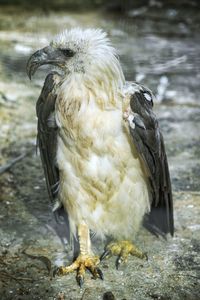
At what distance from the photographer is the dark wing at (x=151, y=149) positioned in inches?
147

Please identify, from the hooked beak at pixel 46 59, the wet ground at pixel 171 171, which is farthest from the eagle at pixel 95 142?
the wet ground at pixel 171 171

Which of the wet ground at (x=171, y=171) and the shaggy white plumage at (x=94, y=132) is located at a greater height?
the shaggy white plumage at (x=94, y=132)

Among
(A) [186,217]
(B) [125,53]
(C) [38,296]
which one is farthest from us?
(B) [125,53]

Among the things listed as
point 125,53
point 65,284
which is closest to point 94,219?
point 65,284

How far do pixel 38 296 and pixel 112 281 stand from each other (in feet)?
1.48

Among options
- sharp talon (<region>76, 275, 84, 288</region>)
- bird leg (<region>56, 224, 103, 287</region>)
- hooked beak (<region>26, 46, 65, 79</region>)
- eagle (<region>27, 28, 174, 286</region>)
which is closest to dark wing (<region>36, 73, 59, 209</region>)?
eagle (<region>27, 28, 174, 286</region>)

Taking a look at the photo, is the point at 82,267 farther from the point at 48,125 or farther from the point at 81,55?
the point at 81,55

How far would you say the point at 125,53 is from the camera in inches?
327

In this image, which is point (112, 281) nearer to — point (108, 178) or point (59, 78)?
point (108, 178)

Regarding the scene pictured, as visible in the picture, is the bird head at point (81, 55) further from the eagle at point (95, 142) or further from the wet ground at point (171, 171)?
the wet ground at point (171, 171)

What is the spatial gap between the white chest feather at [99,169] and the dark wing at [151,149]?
0.20 feet

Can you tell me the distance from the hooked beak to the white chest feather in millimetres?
255

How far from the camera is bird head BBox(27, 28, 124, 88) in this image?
146 inches

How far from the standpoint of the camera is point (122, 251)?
4164 millimetres
